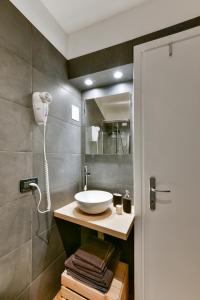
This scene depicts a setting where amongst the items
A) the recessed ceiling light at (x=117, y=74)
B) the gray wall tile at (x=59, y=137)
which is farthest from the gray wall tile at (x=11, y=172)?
the recessed ceiling light at (x=117, y=74)

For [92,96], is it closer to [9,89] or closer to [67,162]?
[67,162]

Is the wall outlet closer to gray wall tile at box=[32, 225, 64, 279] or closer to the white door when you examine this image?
gray wall tile at box=[32, 225, 64, 279]

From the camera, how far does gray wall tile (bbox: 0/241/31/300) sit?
92cm

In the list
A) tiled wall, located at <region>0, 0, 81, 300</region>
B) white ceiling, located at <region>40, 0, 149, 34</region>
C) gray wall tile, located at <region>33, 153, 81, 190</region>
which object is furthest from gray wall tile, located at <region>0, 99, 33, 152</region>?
white ceiling, located at <region>40, 0, 149, 34</region>

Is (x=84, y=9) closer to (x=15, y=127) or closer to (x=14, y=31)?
(x=14, y=31)

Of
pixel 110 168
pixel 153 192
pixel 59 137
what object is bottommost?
pixel 153 192

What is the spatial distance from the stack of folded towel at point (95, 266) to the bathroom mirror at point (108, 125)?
2.97 ft

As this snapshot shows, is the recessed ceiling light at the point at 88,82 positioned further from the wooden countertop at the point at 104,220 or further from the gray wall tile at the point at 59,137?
the wooden countertop at the point at 104,220

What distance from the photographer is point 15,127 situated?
1.00m

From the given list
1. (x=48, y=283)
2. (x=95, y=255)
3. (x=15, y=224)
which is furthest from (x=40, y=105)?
(x=48, y=283)

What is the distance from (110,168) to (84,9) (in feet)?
4.80

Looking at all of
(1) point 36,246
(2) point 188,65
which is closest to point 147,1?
(2) point 188,65

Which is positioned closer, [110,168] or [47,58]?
[47,58]

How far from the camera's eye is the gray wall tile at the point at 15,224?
0.92 meters
